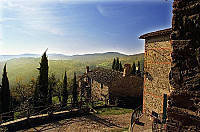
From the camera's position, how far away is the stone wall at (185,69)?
83.8 inches

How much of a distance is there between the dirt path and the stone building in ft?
8.65

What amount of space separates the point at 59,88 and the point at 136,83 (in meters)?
14.2

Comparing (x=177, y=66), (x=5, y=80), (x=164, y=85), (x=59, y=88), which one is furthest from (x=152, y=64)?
(x=59, y=88)

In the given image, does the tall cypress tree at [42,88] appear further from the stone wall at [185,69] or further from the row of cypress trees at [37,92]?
the stone wall at [185,69]

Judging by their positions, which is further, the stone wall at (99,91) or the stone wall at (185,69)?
the stone wall at (99,91)

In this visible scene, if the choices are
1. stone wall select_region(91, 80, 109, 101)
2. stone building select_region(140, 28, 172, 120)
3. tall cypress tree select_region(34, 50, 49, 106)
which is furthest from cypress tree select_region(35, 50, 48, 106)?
stone building select_region(140, 28, 172, 120)

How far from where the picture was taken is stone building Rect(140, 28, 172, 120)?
33.0ft

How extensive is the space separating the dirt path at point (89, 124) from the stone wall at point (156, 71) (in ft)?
8.66

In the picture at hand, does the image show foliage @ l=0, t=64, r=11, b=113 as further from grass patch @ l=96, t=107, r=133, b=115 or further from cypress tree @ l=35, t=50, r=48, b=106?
grass patch @ l=96, t=107, r=133, b=115

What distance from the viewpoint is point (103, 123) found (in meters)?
11.4

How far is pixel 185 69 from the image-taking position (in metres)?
2.23

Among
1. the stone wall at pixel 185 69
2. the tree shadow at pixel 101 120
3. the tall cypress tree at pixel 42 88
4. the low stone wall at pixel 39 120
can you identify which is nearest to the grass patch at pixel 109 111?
the tree shadow at pixel 101 120

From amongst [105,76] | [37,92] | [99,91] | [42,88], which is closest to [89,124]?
[42,88]

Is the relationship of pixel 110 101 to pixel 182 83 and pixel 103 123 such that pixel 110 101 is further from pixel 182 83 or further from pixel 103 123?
pixel 182 83
